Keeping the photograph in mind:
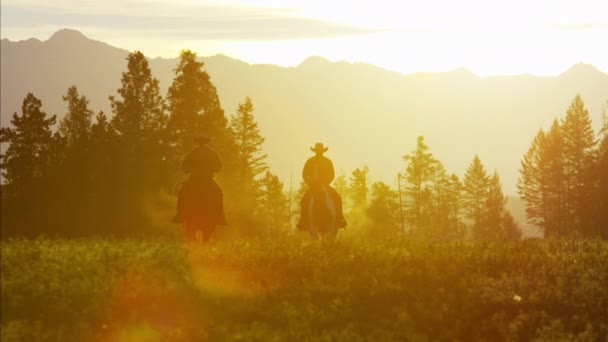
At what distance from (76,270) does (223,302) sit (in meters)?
2.75

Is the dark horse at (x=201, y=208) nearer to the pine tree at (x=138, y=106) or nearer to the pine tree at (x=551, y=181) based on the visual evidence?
the pine tree at (x=138, y=106)

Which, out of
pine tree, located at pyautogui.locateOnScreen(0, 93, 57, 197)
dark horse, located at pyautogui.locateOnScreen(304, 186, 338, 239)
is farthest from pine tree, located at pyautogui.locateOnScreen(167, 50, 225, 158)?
dark horse, located at pyautogui.locateOnScreen(304, 186, 338, 239)

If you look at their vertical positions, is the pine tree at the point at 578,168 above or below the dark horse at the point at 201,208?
above

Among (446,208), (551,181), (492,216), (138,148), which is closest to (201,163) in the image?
(138,148)

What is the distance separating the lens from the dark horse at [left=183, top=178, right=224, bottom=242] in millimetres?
22000

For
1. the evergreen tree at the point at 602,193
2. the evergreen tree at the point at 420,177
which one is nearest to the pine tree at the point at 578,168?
the evergreen tree at the point at 602,193

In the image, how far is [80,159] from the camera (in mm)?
42562

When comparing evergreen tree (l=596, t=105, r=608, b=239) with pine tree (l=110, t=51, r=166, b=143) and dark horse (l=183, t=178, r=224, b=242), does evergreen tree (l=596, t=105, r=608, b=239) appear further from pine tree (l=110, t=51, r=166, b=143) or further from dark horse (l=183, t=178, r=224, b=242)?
dark horse (l=183, t=178, r=224, b=242)

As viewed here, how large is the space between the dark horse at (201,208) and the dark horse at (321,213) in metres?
3.10

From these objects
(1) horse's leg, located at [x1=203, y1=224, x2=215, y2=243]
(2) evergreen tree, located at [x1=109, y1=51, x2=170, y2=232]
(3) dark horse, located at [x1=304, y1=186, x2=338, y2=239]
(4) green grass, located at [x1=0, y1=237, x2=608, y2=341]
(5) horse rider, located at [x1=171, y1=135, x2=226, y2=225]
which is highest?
(2) evergreen tree, located at [x1=109, y1=51, x2=170, y2=232]

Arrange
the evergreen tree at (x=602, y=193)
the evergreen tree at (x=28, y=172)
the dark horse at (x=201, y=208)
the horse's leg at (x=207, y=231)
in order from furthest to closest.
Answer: the evergreen tree at (x=602, y=193)
the evergreen tree at (x=28, y=172)
the horse's leg at (x=207, y=231)
the dark horse at (x=201, y=208)

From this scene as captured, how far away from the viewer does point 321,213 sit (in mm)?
24375

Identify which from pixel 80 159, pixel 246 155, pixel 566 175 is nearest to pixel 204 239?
pixel 80 159

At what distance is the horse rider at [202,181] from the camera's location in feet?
73.0
